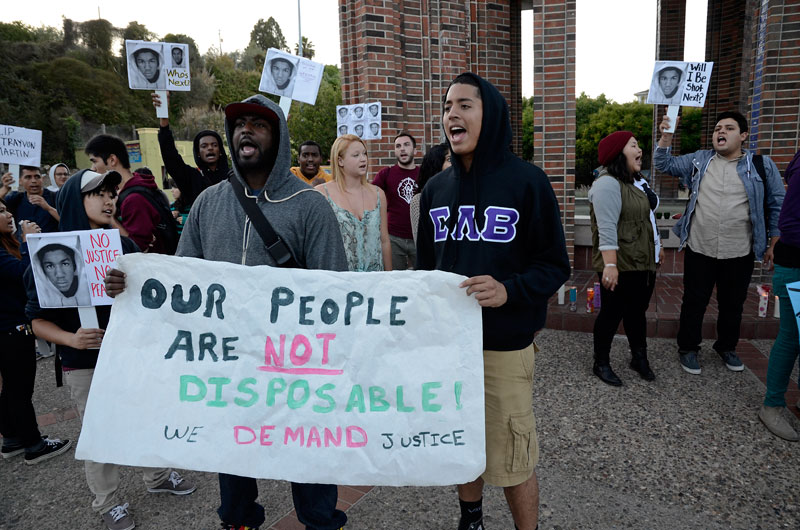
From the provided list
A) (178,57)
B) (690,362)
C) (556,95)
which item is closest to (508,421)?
(690,362)

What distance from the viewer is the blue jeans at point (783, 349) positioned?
3.57 m

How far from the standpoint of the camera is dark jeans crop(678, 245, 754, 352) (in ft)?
14.7

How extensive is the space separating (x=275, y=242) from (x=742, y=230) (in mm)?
3956

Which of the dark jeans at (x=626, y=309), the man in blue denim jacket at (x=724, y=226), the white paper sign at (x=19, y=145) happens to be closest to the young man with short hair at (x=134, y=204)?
the white paper sign at (x=19, y=145)

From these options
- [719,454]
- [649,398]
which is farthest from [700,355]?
[719,454]

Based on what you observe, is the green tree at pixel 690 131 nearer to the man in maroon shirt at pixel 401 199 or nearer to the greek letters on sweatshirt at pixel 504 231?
the man in maroon shirt at pixel 401 199

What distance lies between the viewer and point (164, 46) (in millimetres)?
4973

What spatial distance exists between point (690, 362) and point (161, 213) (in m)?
4.49

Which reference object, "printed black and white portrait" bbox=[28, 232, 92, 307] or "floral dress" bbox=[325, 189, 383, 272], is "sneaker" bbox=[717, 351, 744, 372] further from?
"printed black and white portrait" bbox=[28, 232, 92, 307]

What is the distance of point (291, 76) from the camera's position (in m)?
5.98

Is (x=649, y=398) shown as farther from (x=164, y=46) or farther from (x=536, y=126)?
(x=164, y=46)

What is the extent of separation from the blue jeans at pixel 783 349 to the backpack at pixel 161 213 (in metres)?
4.35

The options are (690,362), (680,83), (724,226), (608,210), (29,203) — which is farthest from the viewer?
(680,83)

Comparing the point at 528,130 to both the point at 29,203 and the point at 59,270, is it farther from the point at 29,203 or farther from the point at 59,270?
the point at 59,270
